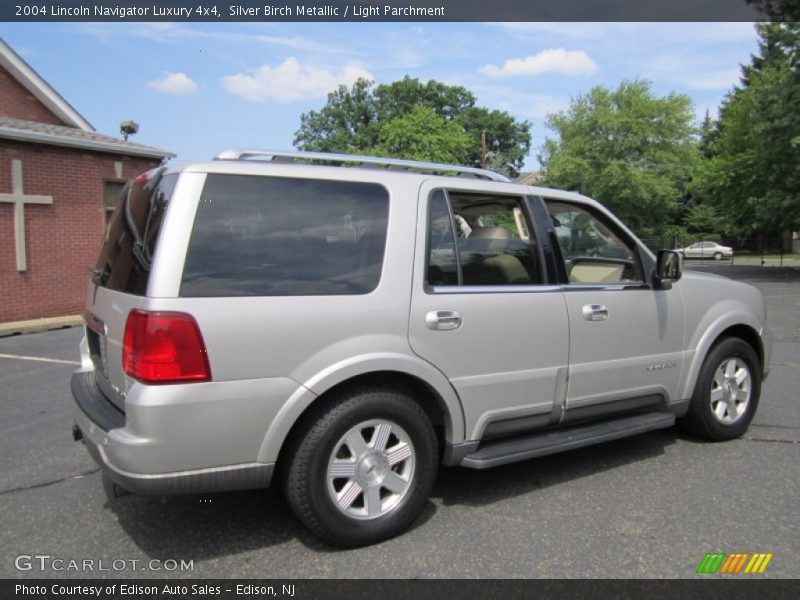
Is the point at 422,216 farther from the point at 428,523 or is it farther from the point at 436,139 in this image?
the point at 436,139

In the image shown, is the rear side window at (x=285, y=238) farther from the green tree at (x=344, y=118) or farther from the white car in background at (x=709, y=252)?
the green tree at (x=344, y=118)

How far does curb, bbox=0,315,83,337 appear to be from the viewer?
10.3m

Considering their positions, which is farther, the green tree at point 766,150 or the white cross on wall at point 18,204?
the green tree at point 766,150

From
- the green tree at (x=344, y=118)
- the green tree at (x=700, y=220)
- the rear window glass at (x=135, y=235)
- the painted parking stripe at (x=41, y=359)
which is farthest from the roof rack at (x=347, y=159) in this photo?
the green tree at (x=344, y=118)

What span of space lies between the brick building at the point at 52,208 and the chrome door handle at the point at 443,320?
34.8ft

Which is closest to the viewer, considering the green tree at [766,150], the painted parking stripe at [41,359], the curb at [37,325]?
the painted parking stripe at [41,359]

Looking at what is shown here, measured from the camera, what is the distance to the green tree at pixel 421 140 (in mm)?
34594

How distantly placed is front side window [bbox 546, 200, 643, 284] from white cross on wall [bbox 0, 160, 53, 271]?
10.5 meters

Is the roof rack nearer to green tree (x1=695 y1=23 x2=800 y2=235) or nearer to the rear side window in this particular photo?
the rear side window

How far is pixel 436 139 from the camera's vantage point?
1359 inches
